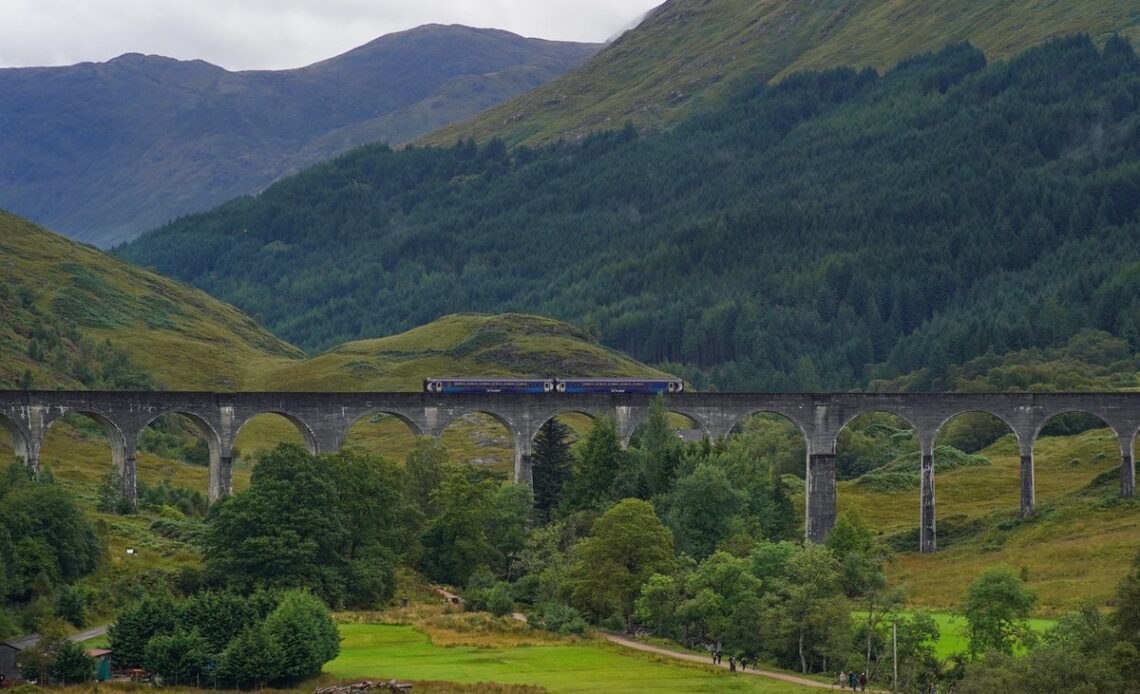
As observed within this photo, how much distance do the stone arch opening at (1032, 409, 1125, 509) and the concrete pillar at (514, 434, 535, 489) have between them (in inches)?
1535

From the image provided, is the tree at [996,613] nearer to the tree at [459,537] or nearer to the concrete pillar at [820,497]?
the tree at [459,537]

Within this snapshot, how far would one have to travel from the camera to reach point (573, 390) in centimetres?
12950

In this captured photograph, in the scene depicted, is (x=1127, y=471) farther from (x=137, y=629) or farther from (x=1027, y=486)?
(x=137, y=629)

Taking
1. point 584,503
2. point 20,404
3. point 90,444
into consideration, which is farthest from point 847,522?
point 90,444

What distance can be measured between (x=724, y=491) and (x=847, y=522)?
28.3 ft

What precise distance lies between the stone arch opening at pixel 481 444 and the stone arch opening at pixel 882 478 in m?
32.3

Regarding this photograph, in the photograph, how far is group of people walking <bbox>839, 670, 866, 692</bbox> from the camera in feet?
247

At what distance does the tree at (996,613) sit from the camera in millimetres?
77812

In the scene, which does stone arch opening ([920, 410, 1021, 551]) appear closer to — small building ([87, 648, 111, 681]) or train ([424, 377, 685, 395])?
train ([424, 377, 685, 395])

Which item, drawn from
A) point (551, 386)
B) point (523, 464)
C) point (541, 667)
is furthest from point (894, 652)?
point (551, 386)

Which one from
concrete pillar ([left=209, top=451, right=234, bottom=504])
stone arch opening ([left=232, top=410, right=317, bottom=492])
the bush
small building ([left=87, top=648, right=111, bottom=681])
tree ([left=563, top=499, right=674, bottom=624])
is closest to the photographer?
small building ([left=87, top=648, right=111, bottom=681])

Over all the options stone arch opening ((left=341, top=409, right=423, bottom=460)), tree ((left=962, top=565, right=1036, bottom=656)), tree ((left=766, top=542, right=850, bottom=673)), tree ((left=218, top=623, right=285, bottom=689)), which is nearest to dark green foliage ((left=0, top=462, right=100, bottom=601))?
tree ((left=218, top=623, right=285, bottom=689))

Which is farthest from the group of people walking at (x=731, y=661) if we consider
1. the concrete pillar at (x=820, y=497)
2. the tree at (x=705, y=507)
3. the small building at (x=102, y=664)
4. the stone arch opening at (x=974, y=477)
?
the concrete pillar at (x=820, y=497)

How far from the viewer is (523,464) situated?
12675 cm
